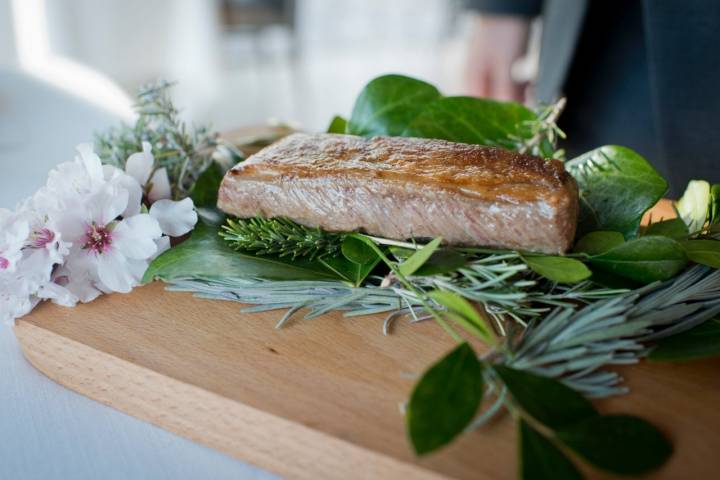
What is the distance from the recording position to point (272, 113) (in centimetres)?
455

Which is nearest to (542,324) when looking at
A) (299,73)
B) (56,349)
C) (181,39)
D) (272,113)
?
(56,349)

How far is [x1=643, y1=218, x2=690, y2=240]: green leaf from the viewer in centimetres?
92

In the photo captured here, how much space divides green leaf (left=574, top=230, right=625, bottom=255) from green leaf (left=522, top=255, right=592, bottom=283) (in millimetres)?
68

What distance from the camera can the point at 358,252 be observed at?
90cm

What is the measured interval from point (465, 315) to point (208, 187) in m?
0.54

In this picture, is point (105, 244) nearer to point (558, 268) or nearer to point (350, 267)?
point (350, 267)

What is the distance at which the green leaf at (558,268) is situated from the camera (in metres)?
0.77

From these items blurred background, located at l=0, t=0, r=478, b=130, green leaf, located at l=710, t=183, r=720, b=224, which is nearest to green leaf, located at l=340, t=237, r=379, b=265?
green leaf, located at l=710, t=183, r=720, b=224

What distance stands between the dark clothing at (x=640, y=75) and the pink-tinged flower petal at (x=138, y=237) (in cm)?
114

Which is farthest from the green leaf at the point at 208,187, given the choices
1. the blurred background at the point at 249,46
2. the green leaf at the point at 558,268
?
the blurred background at the point at 249,46

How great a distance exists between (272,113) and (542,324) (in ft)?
13.1

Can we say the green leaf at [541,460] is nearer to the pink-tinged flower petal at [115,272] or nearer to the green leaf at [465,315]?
the green leaf at [465,315]

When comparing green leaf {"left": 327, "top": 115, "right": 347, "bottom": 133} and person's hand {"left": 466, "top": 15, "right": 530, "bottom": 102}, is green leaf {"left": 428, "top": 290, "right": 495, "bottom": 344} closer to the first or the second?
green leaf {"left": 327, "top": 115, "right": 347, "bottom": 133}

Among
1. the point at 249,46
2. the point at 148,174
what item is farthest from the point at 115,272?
the point at 249,46
